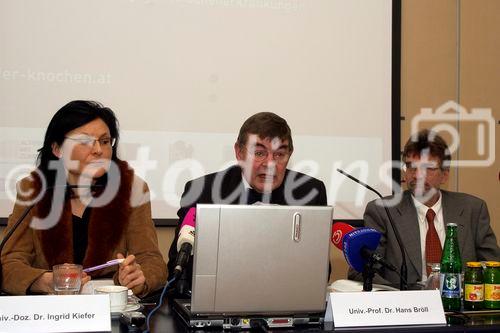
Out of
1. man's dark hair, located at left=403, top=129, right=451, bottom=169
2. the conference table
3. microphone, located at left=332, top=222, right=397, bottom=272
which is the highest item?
man's dark hair, located at left=403, top=129, right=451, bottom=169

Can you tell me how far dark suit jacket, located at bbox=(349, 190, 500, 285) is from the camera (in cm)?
260

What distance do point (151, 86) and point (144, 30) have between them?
0.28 m

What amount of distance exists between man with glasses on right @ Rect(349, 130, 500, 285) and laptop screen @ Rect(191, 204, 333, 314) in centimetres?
110

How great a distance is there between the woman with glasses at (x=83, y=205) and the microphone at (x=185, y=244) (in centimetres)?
56

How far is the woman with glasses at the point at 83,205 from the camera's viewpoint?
228cm

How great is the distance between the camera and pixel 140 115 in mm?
3146

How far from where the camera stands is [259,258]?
1.50 metres

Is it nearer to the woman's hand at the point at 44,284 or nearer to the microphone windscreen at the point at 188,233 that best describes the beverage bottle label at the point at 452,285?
the microphone windscreen at the point at 188,233

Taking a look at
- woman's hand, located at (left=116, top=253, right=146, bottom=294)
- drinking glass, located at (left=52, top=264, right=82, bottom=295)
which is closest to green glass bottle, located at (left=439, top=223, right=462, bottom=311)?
woman's hand, located at (left=116, top=253, right=146, bottom=294)

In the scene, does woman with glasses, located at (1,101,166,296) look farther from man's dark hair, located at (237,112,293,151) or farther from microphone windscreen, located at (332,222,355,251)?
microphone windscreen, located at (332,222,355,251)

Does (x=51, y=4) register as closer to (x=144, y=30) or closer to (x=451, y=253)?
(x=144, y=30)

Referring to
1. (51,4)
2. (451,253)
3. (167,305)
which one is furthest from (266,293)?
(51,4)

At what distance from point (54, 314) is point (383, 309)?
2.55 feet

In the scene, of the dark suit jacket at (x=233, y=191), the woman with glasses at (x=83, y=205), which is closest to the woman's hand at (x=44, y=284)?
the woman with glasses at (x=83, y=205)
